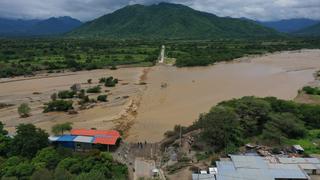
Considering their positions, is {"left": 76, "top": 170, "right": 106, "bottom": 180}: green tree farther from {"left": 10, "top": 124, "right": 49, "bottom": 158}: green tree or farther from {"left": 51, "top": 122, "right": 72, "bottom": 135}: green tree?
{"left": 51, "top": 122, "right": 72, "bottom": 135}: green tree

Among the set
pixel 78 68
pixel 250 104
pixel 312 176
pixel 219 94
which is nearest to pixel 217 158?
pixel 312 176

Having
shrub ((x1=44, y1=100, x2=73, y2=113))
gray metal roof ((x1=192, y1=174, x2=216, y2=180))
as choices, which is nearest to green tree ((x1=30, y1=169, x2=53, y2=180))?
gray metal roof ((x1=192, y1=174, x2=216, y2=180))

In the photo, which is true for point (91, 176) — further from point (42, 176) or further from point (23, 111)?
point (23, 111)

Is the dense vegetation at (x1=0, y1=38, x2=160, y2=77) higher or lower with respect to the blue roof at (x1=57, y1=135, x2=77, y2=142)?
lower

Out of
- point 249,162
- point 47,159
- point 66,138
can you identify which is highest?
point 249,162

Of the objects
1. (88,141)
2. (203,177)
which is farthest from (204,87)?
(203,177)

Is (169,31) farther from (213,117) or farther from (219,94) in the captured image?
(213,117)

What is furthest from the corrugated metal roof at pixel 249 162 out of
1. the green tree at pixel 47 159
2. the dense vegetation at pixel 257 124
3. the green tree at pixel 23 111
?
the green tree at pixel 23 111
